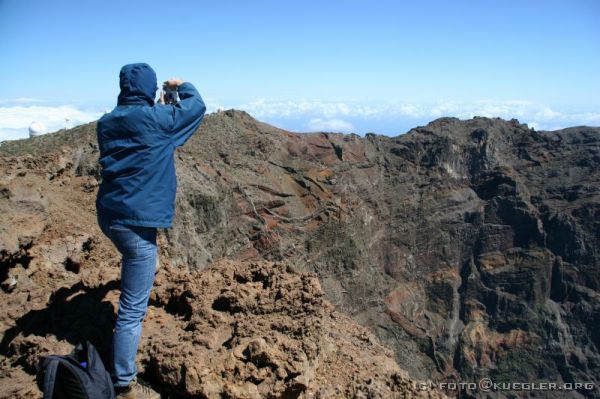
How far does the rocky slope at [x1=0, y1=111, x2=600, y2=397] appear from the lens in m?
6.61

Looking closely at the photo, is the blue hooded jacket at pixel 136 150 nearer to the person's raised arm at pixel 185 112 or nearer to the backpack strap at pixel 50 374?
the person's raised arm at pixel 185 112

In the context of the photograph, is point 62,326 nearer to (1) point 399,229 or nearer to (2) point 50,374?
(2) point 50,374

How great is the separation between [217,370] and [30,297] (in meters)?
2.21

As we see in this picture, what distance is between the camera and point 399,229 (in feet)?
102

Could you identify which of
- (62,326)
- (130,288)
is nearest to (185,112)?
(130,288)

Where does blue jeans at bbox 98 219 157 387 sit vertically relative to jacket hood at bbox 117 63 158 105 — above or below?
below

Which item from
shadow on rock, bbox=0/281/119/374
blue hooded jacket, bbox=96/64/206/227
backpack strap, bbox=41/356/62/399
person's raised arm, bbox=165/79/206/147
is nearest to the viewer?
backpack strap, bbox=41/356/62/399

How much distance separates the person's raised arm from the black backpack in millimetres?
1637

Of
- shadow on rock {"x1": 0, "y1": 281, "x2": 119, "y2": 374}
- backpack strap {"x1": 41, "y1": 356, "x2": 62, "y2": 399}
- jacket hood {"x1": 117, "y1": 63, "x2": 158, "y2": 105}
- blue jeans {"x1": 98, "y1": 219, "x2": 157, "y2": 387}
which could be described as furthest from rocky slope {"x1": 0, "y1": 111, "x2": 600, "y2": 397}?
jacket hood {"x1": 117, "y1": 63, "x2": 158, "y2": 105}

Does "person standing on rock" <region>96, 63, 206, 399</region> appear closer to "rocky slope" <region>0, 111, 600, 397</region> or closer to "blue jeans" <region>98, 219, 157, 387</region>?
"blue jeans" <region>98, 219, 157, 387</region>

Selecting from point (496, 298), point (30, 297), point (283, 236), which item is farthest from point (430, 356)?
point (30, 297)

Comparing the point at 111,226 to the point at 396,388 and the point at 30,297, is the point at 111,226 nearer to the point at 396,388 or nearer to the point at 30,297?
the point at 30,297

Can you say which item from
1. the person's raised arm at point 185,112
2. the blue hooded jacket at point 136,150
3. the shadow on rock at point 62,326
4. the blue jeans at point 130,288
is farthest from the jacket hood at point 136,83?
the shadow on rock at point 62,326

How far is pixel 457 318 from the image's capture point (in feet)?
97.9
